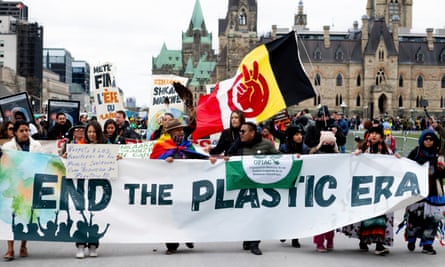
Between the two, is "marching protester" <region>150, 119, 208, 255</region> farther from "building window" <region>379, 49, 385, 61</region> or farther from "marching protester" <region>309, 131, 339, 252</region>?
"building window" <region>379, 49, 385, 61</region>

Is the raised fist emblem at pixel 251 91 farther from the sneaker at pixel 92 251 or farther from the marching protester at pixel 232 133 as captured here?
the sneaker at pixel 92 251

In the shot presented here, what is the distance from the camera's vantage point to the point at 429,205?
8.99 m

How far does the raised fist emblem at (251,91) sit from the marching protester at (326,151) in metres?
1.99

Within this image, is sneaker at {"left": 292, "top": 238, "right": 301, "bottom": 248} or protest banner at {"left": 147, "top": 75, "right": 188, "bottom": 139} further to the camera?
protest banner at {"left": 147, "top": 75, "right": 188, "bottom": 139}

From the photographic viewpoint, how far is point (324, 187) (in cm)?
910

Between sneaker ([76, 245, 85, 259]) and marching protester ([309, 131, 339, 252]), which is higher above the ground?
marching protester ([309, 131, 339, 252])

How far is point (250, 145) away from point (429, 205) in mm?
2449

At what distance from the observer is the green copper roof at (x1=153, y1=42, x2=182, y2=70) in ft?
581

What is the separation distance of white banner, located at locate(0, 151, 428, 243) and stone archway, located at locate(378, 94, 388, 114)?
9027cm

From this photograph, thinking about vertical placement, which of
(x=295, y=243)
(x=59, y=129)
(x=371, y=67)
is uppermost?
(x=371, y=67)

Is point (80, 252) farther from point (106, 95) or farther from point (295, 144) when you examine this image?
point (106, 95)

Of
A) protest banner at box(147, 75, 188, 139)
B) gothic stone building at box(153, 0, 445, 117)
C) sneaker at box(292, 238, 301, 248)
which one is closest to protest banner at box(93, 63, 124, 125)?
protest banner at box(147, 75, 188, 139)

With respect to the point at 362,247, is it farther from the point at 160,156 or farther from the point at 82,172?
the point at 82,172

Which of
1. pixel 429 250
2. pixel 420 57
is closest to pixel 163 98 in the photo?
pixel 429 250
